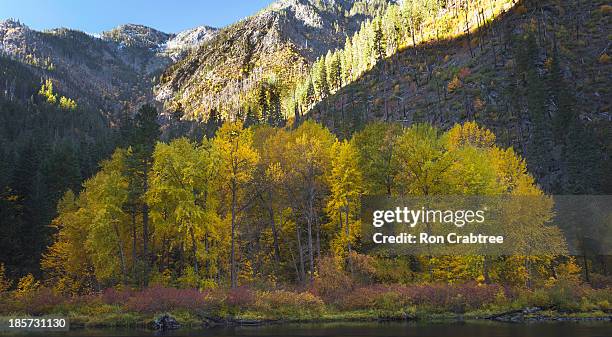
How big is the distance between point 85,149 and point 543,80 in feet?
341

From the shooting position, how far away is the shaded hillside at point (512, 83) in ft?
262

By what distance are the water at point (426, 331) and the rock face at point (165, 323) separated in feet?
8.11

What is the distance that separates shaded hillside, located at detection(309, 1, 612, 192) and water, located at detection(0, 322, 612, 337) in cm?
3473

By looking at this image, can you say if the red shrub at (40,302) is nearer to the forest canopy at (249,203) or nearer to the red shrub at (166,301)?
the forest canopy at (249,203)

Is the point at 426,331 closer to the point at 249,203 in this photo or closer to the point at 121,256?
the point at 249,203

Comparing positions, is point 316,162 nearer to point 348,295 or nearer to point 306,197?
point 306,197

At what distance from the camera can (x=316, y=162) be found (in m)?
45.6

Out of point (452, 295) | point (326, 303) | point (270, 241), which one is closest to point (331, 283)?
point (326, 303)

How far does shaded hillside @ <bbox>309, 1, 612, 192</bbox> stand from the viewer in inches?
3140

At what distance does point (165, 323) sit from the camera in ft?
113

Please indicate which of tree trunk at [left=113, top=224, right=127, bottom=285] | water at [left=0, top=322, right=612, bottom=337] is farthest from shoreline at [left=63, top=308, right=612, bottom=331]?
tree trunk at [left=113, top=224, right=127, bottom=285]

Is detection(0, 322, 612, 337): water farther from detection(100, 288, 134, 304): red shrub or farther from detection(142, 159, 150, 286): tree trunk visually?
detection(142, 159, 150, 286): tree trunk

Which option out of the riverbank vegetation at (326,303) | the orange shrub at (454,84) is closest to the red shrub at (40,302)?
the riverbank vegetation at (326,303)

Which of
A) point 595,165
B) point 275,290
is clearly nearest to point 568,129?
point 595,165
